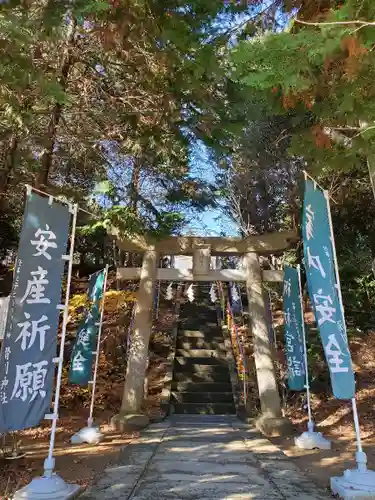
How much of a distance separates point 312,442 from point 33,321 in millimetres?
4940

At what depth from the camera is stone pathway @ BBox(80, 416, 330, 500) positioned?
4.12 metres

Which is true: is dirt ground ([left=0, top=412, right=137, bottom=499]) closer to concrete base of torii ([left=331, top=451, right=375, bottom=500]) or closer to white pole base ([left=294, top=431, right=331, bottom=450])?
concrete base of torii ([left=331, top=451, right=375, bottom=500])

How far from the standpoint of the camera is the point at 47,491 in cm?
381

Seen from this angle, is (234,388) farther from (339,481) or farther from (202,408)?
(339,481)

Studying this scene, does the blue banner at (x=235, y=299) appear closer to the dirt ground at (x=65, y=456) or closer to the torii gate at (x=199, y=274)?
the torii gate at (x=199, y=274)

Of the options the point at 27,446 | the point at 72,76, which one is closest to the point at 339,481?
the point at 27,446

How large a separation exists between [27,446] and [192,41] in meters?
6.50

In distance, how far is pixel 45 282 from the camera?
425 cm

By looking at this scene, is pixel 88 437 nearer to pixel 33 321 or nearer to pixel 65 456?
pixel 65 456

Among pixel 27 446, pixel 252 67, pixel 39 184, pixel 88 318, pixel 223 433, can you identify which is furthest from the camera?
pixel 88 318

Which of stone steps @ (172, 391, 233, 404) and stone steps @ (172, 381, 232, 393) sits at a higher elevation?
stone steps @ (172, 381, 232, 393)

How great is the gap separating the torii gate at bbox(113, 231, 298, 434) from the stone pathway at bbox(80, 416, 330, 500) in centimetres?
145

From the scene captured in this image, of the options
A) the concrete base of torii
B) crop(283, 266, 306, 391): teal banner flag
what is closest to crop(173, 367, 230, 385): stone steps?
crop(283, 266, 306, 391): teal banner flag

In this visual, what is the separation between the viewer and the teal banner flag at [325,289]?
435 centimetres
